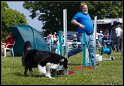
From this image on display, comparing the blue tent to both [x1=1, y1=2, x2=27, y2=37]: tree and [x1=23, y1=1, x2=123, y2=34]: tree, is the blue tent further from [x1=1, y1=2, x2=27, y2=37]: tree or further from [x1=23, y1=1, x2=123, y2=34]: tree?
[x1=23, y1=1, x2=123, y2=34]: tree

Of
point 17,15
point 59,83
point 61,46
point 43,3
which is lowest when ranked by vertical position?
point 59,83

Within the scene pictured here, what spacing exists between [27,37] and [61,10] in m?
32.1

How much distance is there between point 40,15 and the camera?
52.8 m

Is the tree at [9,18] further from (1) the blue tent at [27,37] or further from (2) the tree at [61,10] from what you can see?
(2) the tree at [61,10]

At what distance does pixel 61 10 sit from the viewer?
160ft

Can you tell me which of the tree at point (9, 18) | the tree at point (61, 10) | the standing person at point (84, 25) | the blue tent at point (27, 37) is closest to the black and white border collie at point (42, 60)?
the standing person at point (84, 25)

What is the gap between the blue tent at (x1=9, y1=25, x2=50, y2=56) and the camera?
15.7 m

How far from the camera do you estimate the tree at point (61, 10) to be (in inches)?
1905

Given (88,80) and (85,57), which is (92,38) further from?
(88,80)

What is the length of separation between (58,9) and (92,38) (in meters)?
39.1

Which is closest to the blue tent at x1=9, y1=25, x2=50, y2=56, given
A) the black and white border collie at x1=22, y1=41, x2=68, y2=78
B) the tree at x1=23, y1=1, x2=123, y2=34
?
the black and white border collie at x1=22, y1=41, x2=68, y2=78

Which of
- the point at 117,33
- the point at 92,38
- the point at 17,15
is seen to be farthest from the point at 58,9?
the point at 92,38

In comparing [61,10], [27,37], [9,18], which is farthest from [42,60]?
[61,10]

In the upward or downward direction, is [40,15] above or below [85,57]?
above
